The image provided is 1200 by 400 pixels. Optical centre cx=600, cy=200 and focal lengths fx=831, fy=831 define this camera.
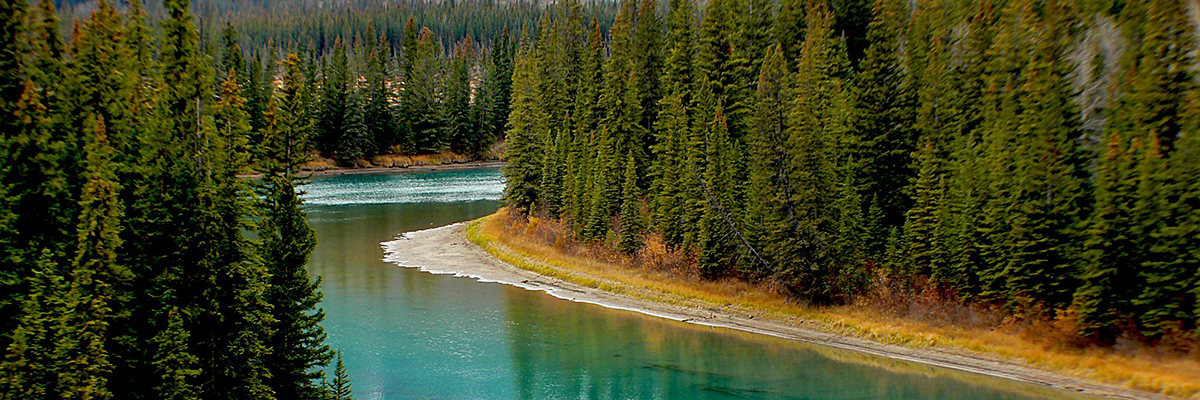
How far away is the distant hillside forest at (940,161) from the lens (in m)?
27.0

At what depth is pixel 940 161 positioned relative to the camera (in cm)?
3356

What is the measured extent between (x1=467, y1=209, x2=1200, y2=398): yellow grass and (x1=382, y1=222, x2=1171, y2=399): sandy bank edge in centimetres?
37

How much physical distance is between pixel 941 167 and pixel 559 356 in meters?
17.2

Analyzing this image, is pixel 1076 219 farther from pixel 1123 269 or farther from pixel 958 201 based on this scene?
pixel 958 201

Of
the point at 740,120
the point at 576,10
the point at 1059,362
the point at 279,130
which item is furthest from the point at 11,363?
the point at 576,10

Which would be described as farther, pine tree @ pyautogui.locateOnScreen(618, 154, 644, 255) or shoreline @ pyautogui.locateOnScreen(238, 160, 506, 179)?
shoreline @ pyautogui.locateOnScreen(238, 160, 506, 179)

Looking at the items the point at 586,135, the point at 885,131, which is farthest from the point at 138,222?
the point at 586,135

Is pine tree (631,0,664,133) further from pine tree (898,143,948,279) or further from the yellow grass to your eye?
pine tree (898,143,948,279)

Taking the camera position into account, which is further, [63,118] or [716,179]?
[716,179]

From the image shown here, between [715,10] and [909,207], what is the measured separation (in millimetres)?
17057

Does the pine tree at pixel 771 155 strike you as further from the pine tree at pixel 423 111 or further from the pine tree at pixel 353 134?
the pine tree at pixel 423 111

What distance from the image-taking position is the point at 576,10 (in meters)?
67.5

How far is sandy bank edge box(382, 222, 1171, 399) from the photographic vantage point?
27641 millimetres

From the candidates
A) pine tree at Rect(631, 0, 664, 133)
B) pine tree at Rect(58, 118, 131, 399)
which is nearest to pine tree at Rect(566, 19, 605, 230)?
pine tree at Rect(631, 0, 664, 133)
